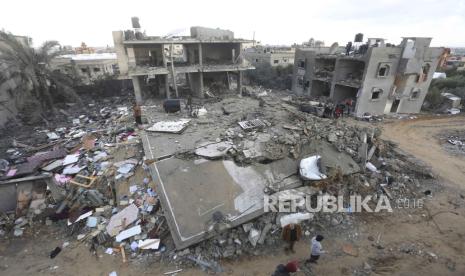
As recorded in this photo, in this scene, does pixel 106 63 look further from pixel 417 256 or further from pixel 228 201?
pixel 417 256

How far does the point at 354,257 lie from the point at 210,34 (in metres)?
18.1

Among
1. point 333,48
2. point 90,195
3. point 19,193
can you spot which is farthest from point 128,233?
point 333,48

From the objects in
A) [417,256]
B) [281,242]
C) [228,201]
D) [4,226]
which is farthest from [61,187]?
[417,256]

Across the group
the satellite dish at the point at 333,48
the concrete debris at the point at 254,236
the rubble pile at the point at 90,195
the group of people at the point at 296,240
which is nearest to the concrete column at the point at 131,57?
the rubble pile at the point at 90,195

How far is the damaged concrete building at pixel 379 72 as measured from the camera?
1817cm

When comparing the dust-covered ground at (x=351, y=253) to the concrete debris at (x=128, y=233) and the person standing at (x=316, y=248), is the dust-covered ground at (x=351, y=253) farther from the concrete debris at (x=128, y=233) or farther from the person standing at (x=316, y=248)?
the concrete debris at (x=128, y=233)

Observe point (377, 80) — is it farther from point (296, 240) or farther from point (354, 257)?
point (296, 240)

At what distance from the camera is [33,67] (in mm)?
14148

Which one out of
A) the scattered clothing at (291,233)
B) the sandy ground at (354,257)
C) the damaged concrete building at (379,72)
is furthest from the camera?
the damaged concrete building at (379,72)

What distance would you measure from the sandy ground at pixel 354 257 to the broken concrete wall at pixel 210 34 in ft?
51.8

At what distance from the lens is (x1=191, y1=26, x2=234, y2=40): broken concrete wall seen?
17.9 metres

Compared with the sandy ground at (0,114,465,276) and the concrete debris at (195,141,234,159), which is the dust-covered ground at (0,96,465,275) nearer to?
the sandy ground at (0,114,465,276)

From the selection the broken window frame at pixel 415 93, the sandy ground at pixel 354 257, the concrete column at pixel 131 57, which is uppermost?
the concrete column at pixel 131 57

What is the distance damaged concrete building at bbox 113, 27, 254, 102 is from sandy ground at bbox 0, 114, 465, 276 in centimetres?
1209
